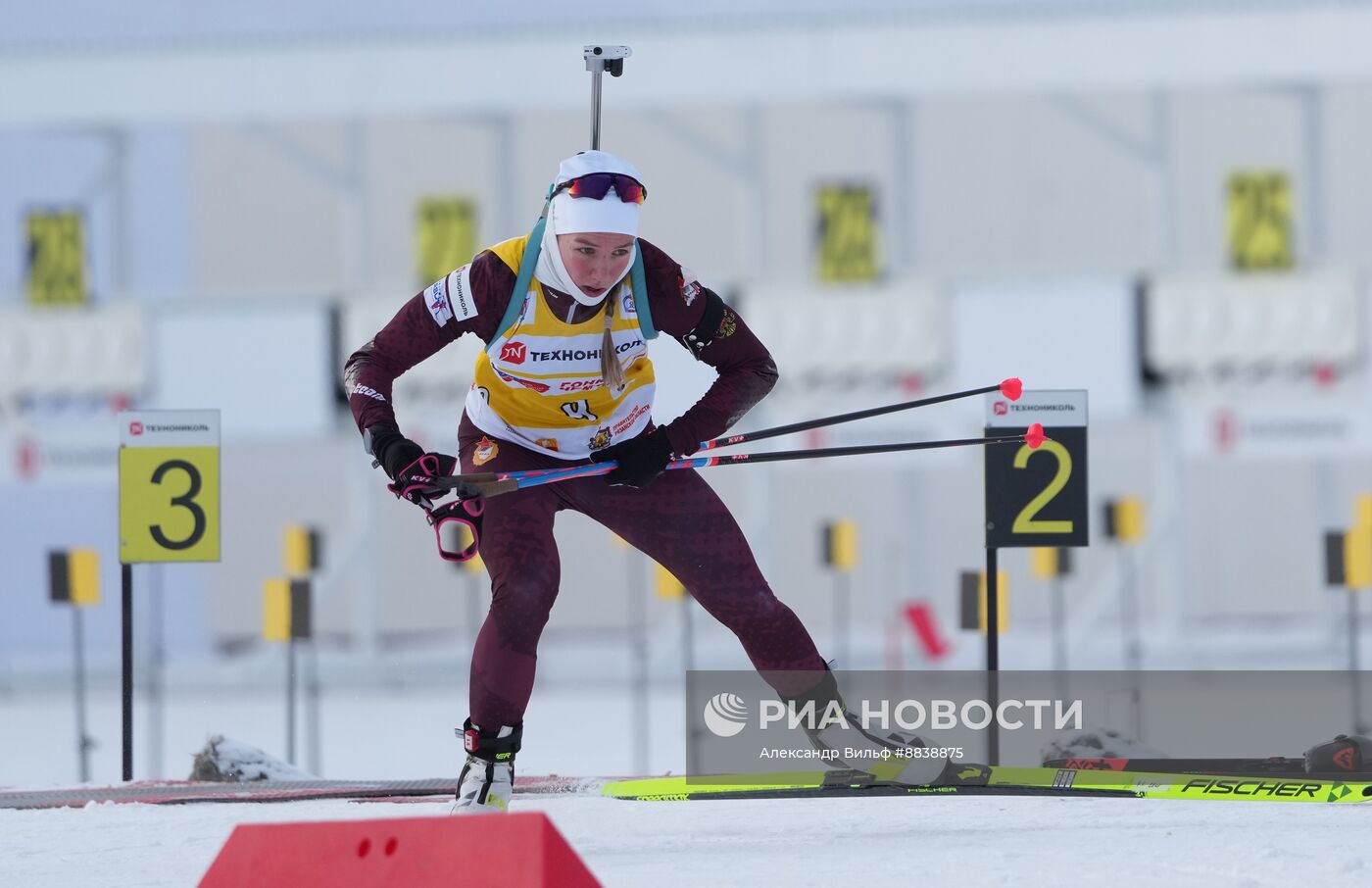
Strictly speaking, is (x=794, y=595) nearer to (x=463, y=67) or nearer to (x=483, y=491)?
(x=463, y=67)

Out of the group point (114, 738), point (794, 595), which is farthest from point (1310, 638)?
point (114, 738)

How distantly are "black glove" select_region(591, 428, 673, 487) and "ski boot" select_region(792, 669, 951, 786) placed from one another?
2.45 feet

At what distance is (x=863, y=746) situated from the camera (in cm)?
512

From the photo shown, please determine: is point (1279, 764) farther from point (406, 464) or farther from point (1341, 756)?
point (406, 464)

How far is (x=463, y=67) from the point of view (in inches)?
617

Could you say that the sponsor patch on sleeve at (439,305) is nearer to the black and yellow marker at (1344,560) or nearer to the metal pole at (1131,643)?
the metal pole at (1131,643)

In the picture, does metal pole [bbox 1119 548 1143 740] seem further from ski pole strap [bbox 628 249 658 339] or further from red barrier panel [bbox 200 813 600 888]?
red barrier panel [bbox 200 813 600 888]

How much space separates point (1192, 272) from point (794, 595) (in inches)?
271

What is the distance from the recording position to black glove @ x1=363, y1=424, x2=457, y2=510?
4676 millimetres

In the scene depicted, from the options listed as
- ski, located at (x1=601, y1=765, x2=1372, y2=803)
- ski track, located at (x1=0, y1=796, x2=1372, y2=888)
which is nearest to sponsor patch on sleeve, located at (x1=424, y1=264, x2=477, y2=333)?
ski track, located at (x1=0, y1=796, x2=1372, y2=888)

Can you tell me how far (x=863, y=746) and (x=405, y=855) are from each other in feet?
6.03

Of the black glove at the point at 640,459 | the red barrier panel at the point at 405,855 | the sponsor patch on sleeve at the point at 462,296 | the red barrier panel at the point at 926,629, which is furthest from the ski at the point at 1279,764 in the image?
the red barrier panel at the point at 926,629

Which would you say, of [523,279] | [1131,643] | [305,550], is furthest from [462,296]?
[1131,643]

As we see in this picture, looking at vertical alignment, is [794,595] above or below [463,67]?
below
